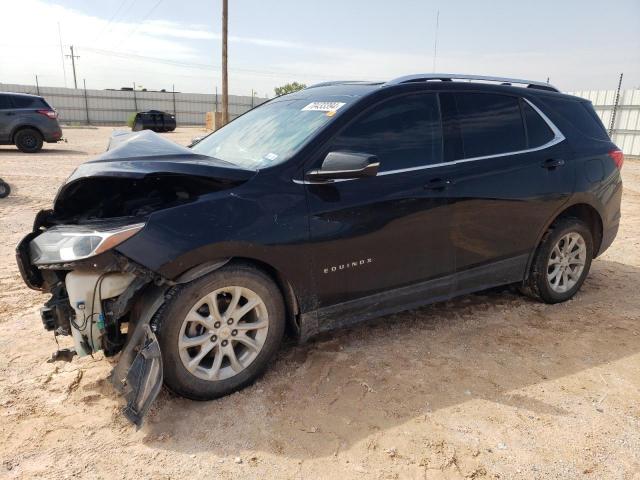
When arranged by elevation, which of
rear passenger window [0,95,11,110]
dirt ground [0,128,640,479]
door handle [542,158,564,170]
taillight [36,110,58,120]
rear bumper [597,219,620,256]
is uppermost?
rear passenger window [0,95,11,110]

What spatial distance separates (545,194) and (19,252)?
12.2 feet

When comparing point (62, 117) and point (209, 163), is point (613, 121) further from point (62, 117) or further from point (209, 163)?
point (62, 117)

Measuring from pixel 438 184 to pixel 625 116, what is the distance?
1801cm

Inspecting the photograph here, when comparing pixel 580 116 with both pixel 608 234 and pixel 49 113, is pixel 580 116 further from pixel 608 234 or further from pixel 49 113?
pixel 49 113

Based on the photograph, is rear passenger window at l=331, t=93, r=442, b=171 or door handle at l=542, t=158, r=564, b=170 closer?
rear passenger window at l=331, t=93, r=442, b=171

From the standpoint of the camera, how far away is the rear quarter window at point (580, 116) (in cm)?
414

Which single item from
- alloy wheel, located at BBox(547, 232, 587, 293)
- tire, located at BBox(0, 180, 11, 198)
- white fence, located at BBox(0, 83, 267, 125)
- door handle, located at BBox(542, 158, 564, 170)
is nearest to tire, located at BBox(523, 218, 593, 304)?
alloy wheel, located at BBox(547, 232, 587, 293)

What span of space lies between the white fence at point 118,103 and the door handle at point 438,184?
3782 centimetres

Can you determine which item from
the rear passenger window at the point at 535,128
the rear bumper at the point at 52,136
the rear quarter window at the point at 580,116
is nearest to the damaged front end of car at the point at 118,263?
the rear passenger window at the point at 535,128

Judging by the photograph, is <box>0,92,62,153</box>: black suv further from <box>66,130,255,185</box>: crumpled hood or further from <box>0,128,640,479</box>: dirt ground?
<box>66,130,255,185</box>: crumpled hood

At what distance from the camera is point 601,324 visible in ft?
13.1

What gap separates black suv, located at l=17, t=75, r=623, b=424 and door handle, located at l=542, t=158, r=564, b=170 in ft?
0.04

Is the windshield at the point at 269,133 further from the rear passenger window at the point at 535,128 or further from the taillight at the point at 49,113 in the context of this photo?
the taillight at the point at 49,113

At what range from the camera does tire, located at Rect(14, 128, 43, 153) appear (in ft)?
50.4
